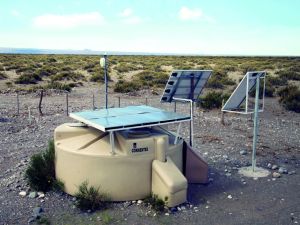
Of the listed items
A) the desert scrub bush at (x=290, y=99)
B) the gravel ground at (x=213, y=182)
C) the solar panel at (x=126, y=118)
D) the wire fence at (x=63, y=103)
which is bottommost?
the gravel ground at (x=213, y=182)

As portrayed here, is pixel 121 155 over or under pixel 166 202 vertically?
over

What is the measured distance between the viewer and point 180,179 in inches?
266

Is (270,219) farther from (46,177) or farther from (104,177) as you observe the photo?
(46,177)

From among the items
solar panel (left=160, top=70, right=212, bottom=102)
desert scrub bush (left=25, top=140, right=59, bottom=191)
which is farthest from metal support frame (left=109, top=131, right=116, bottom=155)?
solar panel (left=160, top=70, right=212, bottom=102)

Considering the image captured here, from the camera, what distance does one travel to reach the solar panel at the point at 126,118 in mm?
6766

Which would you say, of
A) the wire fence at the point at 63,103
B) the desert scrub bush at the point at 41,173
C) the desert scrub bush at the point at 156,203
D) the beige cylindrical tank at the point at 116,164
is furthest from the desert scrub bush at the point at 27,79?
the desert scrub bush at the point at 156,203

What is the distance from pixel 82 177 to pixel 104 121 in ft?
3.71

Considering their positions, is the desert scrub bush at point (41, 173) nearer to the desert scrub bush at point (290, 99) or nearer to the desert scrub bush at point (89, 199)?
the desert scrub bush at point (89, 199)

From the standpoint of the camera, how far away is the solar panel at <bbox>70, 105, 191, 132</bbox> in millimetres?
6766

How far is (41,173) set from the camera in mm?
7797

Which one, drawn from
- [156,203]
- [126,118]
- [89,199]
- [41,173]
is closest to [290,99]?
[126,118]

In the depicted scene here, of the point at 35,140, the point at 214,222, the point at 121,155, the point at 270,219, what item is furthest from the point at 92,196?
the point at 35,140

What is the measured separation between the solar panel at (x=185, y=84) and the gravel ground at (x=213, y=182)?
1.98 metres

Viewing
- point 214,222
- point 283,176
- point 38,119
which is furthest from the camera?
point 38,119
